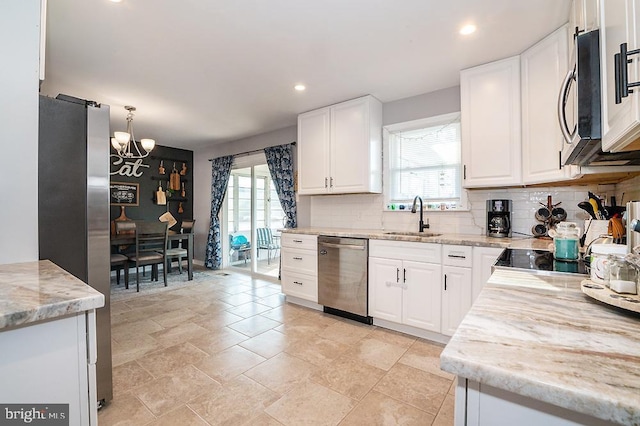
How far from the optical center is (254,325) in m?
2.97

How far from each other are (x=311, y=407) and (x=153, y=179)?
5.42m

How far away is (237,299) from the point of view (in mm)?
3836

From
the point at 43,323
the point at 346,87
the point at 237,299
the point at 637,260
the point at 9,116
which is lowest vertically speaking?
the point at 237,299

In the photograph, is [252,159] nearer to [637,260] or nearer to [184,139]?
[184,139]

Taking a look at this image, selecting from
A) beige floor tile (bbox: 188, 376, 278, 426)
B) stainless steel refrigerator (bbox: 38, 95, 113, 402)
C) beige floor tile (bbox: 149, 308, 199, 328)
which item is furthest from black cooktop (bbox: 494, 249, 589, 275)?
beige floor tile (bbox: 149, 308, 199, 328)

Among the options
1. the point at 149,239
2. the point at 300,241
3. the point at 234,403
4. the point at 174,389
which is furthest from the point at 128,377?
the point at 149,239

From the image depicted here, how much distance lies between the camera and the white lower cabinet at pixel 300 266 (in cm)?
339

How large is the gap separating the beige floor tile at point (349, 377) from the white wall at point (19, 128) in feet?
5.95

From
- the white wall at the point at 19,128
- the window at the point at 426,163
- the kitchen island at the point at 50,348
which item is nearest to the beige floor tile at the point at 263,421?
the kitchen island at the point at 50,348

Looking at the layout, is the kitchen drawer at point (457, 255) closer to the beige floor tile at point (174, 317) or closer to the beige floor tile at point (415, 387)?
the beige floor tile at point (415, 387)

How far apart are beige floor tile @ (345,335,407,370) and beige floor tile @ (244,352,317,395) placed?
411 mm

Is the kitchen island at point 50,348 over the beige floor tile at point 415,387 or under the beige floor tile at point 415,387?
over

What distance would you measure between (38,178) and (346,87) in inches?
103

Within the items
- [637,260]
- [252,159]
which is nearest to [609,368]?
[637,260]
